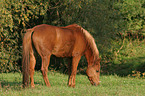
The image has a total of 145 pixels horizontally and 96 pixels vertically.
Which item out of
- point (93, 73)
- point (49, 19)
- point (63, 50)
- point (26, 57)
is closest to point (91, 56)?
point (93, 73)

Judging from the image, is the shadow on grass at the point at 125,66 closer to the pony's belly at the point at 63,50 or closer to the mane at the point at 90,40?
the mane at the point at 90,40

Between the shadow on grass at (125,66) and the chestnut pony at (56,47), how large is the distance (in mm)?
8887

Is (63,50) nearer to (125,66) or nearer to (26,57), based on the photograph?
(26,57)

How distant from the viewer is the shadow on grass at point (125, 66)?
1934 centimetres

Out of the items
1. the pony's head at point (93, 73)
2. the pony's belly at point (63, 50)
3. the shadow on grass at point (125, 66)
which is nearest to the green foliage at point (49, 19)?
the shadow on grass at point (125, 66)

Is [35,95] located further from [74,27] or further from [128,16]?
[128,16]

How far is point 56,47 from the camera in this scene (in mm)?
9461

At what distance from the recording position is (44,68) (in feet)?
30.1

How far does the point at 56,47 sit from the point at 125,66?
470 inches

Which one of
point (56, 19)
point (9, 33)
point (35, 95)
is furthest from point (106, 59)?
point (35, 95)

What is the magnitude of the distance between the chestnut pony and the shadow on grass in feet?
29.2

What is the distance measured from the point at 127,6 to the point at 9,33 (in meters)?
10.4

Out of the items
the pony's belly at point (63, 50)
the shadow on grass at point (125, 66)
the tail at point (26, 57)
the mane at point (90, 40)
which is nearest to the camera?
the tail at point (26, 57)

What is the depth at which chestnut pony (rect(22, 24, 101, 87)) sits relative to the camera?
8.95 meters
